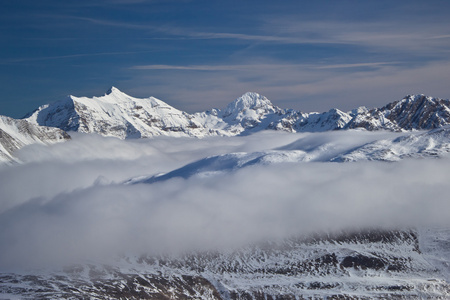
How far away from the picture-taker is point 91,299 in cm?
19650

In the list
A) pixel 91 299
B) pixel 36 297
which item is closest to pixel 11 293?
pixel 36 297

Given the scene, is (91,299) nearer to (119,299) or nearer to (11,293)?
(119,299)

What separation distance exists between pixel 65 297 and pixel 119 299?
19316mm

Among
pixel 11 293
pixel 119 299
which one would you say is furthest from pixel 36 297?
pixel 119 299

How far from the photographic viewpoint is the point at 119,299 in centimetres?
Answer: 19988

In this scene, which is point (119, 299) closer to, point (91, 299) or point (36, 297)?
point (91, 299)

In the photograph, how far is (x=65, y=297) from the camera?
197 metres

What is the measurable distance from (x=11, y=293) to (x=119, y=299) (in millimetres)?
39140

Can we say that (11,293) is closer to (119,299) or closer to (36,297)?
(36,297)

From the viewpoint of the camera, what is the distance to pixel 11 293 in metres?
198

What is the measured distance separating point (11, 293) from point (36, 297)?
10.1 meters

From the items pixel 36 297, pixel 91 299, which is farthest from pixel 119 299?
pixel 36 297

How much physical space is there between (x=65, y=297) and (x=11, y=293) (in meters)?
20.0
